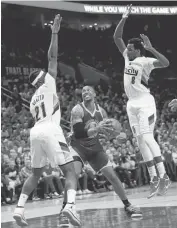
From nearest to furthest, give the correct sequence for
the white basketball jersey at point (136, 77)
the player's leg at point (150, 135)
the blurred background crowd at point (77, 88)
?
1. the player's leg at point (150, 135)
2. the white basketball jersey at point (136, 77)
3. the blurred background crowd at point (77, 88)

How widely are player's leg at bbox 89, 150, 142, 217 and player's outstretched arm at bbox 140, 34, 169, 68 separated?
176 cm

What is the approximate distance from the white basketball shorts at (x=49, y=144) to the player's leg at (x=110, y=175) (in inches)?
44.5

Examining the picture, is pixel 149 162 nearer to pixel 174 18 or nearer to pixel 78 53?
pixel 78 53

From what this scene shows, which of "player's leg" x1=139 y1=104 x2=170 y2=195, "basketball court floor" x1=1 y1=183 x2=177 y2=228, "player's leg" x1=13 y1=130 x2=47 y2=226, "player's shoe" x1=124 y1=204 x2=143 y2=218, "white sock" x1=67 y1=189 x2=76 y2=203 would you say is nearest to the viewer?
"white sock" x1=67 y1=189 x2=76 y2=203

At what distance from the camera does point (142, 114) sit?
28.7ft

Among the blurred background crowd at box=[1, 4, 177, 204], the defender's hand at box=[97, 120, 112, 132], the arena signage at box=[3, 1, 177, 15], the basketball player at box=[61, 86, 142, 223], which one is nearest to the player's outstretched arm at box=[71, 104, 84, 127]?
the basketball player at box=[61, 86, 142, 223]

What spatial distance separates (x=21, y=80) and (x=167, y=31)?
10816 mm

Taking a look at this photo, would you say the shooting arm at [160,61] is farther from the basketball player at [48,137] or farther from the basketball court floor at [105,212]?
the basketball court floor at [105,212]

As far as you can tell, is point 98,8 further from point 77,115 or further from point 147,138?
point 147,138

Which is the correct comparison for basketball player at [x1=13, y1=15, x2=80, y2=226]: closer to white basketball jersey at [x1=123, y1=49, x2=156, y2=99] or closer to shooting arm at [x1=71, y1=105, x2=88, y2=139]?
shooting arm at [x1=71, y1=105, x2=88, y2=139]

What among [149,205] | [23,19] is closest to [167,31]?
[23,19]

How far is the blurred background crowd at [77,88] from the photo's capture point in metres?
15.0

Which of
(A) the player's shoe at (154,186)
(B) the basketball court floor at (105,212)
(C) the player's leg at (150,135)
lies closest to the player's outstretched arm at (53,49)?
(C) the player's leg at (150,135)

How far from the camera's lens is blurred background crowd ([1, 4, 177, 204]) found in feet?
49.1
